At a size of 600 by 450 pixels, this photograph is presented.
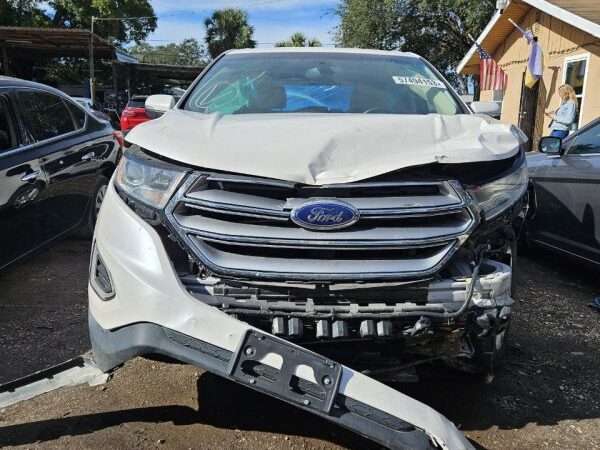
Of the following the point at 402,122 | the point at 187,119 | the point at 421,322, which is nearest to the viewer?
the point at 421,322

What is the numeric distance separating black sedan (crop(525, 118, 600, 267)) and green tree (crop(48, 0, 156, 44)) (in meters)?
34.0

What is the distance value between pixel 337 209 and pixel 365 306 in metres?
0.38

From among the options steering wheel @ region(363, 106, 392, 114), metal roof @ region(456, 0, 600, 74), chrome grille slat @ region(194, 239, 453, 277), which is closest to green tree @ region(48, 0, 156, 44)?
metal roof @ region(456, 0, 600, 74)

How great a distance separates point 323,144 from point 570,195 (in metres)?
3.24

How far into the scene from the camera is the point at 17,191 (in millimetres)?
4039

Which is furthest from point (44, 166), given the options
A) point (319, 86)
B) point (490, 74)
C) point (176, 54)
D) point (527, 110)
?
point (176, 54)

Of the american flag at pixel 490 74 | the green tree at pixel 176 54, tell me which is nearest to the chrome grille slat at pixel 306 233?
the american flag at pixel 490 74

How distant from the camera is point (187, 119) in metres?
2.76

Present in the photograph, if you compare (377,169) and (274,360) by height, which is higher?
(377,169)

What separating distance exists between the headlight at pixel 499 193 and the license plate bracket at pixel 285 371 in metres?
0.90

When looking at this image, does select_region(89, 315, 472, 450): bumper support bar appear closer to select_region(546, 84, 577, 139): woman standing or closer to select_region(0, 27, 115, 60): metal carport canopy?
select_region(546, 84, 577, 139): woman standing

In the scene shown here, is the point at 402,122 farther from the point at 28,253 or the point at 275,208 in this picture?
the point at 28,253

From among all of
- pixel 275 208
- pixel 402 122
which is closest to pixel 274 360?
pixel 275 208

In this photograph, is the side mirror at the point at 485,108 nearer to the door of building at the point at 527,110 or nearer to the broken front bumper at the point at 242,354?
the broken front bumper at the point at 242,354
